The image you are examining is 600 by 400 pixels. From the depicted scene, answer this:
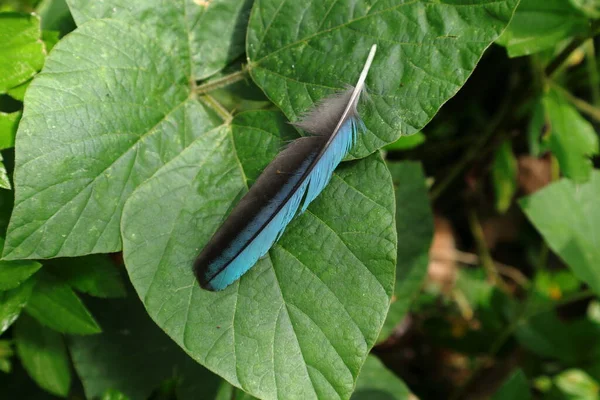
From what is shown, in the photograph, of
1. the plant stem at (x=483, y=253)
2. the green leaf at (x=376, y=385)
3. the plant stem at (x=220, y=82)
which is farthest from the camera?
the plant stem at (x=483, y=253)

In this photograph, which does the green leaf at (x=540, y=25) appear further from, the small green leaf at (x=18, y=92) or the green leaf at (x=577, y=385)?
the green leaf at (x=577, y=385)

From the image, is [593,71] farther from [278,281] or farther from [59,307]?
[59,307]

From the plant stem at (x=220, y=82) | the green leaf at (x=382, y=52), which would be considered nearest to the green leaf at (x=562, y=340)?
the green leaf at (x=382, y=52)

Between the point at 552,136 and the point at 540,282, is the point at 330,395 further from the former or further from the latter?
the point at 540,282

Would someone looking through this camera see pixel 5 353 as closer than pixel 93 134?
No

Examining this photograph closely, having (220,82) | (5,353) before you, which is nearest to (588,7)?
(220,82)

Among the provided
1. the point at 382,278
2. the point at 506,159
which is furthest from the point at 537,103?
the point at 382,278
